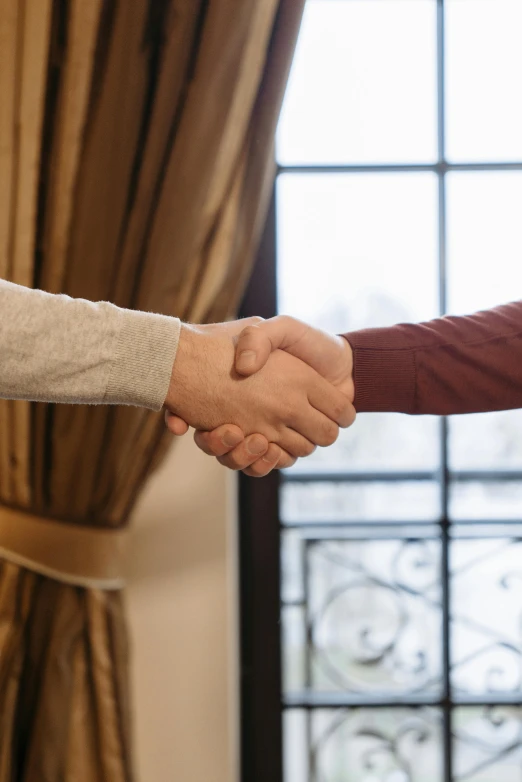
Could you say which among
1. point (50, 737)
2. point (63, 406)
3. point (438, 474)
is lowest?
point (50, 737)

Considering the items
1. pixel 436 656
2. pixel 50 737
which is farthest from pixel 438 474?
pixel 50 737

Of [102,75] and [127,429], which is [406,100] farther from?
[127,429]

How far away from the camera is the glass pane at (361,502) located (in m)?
1.73

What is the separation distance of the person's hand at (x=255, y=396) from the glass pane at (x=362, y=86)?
0.65 metres

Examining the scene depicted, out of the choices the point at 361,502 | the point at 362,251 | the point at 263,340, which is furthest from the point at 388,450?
the point at 263,340

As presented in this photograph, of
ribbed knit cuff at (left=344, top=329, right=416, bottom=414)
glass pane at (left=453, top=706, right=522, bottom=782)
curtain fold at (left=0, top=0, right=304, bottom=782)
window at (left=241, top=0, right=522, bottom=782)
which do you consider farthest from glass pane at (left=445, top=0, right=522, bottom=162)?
glass pane at (left=453, top=706, right=522, bottom=782)

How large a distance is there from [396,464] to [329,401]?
1.46 feet

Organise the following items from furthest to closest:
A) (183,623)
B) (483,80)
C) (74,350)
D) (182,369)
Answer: (483,80) → (183,623) → (182,369) → (74,350)

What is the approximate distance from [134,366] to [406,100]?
1.06 meters

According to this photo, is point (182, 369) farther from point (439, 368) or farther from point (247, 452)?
point (439, 368)

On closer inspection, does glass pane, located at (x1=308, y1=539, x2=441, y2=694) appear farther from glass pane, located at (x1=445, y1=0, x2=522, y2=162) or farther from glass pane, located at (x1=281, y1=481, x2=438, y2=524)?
glass pane, located at (x1=445, y1=0, x2=522, y2=162)

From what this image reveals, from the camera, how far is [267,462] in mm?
1385

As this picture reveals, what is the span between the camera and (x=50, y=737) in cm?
143

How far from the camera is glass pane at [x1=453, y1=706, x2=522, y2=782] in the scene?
5.73 feet
